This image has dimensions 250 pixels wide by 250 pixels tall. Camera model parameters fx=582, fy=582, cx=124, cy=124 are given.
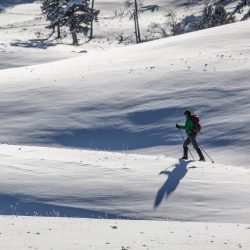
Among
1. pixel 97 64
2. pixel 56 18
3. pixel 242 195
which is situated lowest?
pixel 56 18

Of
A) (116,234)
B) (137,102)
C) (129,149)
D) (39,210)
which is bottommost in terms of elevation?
(129,149)

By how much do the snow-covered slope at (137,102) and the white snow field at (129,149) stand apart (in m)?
0.05

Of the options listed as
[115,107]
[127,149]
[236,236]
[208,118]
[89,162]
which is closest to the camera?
[236,236]

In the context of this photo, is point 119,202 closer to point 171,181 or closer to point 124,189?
point 124,189

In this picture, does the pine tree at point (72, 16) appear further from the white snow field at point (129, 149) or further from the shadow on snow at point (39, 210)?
the shadow on snow at point (39, 210)

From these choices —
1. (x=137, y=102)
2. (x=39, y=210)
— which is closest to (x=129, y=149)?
(x=137, y=102)

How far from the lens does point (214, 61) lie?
3112cm

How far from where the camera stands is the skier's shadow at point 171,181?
50.2 feet

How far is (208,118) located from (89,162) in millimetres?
8417

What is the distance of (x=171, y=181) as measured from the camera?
53.0 ft

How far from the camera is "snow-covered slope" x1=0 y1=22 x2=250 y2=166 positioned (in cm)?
2345

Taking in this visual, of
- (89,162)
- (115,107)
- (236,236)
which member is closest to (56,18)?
(115,107)

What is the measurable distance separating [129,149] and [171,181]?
7.01 meters

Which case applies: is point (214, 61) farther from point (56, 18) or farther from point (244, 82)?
point (56, 18)
